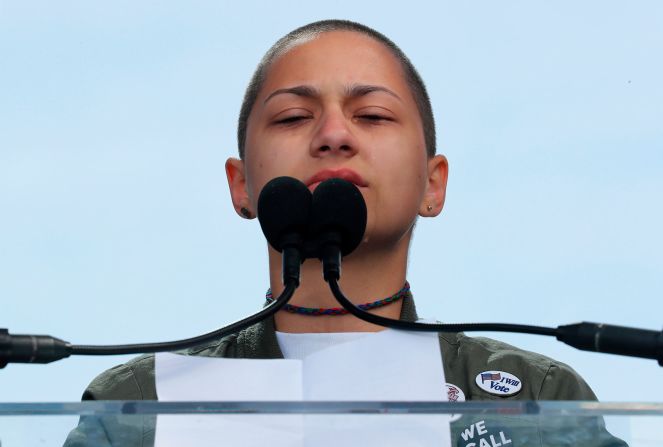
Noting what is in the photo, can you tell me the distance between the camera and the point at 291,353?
6.18ft

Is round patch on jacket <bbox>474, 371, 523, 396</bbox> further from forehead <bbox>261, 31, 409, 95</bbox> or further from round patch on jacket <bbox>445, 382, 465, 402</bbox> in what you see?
forehead <bbox>261, 31, 409, 95</bbox>

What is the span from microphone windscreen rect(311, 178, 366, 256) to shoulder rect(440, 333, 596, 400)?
662 millimetres

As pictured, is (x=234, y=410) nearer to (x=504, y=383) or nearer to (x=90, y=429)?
(x=90, y=429)

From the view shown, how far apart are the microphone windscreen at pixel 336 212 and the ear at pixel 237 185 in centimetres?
77

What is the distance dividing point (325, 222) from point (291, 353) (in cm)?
68

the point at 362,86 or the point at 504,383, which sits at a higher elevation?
the point at 362,86

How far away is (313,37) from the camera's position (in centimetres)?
198

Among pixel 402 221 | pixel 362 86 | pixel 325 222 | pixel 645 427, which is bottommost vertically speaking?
pixel 645 427

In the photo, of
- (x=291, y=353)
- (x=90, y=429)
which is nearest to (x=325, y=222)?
(x=90, y=429)

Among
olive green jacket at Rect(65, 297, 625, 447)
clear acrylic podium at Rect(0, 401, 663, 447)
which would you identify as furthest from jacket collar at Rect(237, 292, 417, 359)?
clear acrylic podium at Rect(0, 401, 663, 447)

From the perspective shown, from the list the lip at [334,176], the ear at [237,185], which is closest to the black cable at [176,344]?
the lip at [334,176]

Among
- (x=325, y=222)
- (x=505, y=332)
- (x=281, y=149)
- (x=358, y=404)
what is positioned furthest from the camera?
(x=281, y=149)

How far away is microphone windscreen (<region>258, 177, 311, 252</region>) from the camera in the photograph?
48.9 inches

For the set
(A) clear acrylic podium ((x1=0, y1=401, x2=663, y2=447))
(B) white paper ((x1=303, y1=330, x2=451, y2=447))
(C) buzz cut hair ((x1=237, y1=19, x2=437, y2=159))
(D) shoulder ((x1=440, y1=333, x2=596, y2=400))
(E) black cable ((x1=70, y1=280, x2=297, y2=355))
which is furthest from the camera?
(C) buzz cut hair ((x1=237, y1=19, x2=437, y2=159))
